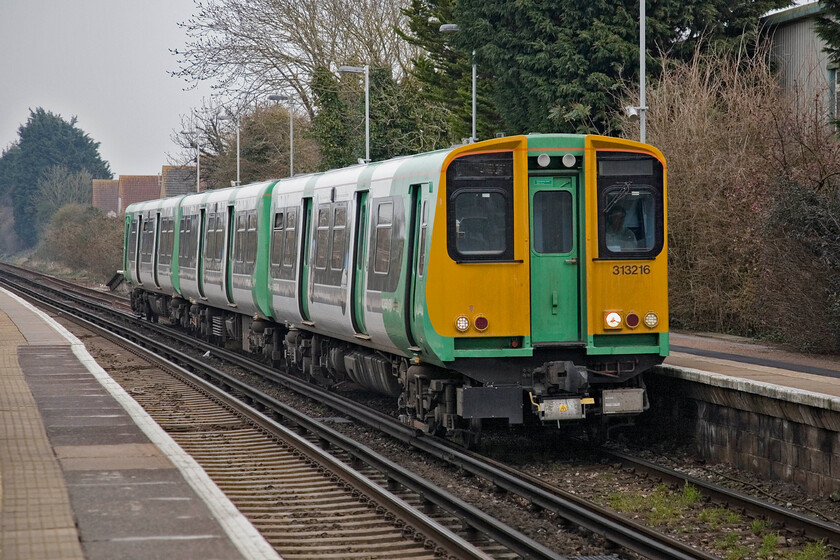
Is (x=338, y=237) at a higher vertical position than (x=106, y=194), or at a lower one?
lower

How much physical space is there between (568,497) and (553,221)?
3173 millimetres

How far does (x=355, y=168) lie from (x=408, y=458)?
15.1ft

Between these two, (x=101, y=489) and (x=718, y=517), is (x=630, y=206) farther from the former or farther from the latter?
(x=101, y=489)

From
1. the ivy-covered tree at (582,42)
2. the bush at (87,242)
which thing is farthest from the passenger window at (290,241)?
the bush at (87,242)

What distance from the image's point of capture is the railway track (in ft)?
27.7

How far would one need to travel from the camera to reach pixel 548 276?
1203cm

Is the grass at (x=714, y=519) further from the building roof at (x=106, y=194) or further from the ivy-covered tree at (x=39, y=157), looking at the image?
the ivy-covered tree at (x=39, y=157)

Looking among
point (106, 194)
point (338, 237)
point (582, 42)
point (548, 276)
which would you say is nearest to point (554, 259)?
point (548, 276)

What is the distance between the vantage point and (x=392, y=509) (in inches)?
379

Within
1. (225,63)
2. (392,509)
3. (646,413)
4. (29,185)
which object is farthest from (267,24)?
(29,185)

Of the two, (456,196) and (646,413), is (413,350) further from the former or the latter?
(646,413)

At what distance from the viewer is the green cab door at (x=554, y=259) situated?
12.0m

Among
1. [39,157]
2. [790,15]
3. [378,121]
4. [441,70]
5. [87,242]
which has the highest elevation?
[39,157]

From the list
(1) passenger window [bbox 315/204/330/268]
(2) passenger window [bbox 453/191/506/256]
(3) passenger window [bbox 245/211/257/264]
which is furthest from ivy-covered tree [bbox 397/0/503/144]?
(2) passenger window [bbox 453/191/506/256]
